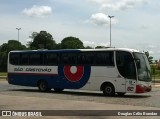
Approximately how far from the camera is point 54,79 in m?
27.9

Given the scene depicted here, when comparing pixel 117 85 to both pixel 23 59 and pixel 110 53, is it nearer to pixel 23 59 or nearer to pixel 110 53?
pixel 110 53

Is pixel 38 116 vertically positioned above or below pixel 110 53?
below

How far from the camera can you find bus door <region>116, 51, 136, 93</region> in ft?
77.7

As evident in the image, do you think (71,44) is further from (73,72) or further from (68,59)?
(73,72)

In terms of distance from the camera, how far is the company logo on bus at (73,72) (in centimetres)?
2606

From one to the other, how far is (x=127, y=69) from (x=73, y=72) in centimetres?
409

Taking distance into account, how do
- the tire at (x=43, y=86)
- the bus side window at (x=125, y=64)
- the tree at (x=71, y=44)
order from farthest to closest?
the tree at (x=71, y=44)
the tire at (x=43, y=86)
the bus side window at (x=125, y=64)

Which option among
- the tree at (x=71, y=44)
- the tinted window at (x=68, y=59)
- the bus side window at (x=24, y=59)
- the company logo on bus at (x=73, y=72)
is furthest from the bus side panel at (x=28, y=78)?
the tree at (x=71, y=44)

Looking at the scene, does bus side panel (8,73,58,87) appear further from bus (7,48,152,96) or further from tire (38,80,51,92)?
tire (38,80,51,92)

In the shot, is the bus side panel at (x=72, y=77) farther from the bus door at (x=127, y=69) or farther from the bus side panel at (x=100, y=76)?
the bus door at (x=127, y=69)

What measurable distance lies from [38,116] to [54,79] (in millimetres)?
13602

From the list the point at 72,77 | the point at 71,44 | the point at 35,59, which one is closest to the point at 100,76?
the point at 72,77

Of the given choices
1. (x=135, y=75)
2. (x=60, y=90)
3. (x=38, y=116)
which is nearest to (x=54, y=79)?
(x=60, y=90)

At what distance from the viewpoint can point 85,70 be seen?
2578cm
